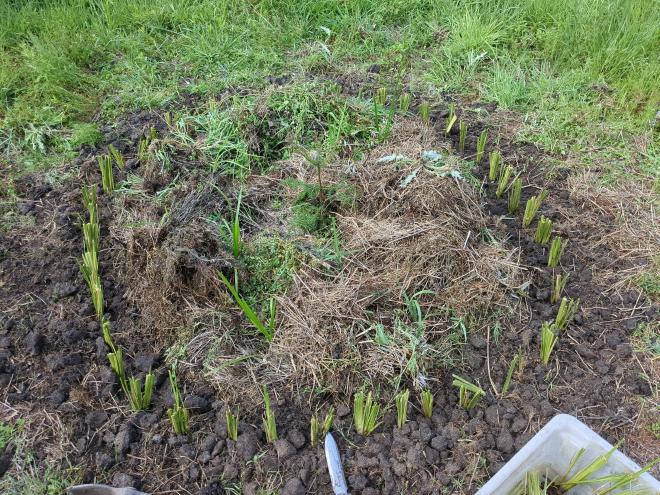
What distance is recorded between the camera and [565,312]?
8.52 ft

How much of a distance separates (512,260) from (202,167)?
164 centimetres

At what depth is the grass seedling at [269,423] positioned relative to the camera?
7.23 feet

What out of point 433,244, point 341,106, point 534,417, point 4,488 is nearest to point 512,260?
point 433,244

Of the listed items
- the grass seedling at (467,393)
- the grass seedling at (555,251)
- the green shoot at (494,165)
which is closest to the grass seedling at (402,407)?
Answer: the grass seedling at (467,393)

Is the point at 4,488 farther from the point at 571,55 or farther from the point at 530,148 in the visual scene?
the point at 571,55

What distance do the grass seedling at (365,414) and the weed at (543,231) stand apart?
4.02 feet

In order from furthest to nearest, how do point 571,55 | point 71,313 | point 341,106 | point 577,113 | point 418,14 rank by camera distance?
point 418,14, point 571,55, point 577,113, point 341,106, point 71,313

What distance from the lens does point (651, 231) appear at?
309 centimetres

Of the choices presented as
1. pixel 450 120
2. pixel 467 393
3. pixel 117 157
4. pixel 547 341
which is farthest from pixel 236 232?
pixel 450 120

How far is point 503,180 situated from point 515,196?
0.12m

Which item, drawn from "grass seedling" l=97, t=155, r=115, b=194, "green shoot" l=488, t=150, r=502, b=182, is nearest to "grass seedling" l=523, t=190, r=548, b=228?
"green shoot" l=488, t=150, r=502, b=182

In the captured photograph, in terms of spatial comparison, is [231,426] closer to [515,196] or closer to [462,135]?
[515,196]

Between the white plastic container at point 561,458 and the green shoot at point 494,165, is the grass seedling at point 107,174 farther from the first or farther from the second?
the white plastic container at point 561,458

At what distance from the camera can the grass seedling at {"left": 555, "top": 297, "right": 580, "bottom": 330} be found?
2.58 metres
